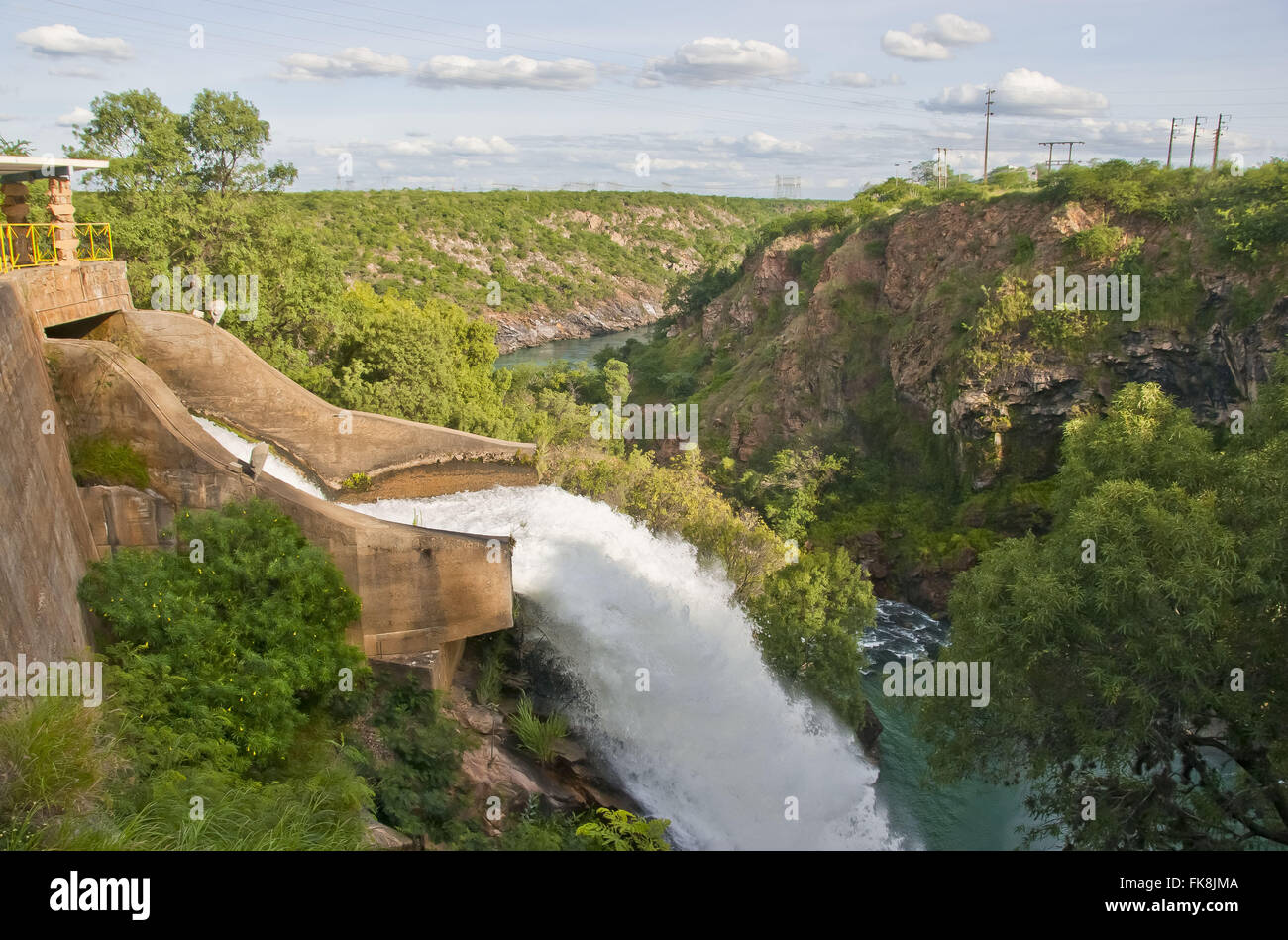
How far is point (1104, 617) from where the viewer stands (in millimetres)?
11594

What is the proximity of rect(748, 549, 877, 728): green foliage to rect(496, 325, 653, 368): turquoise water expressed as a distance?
2173 inches

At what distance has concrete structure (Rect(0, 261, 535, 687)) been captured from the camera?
9.45 meters

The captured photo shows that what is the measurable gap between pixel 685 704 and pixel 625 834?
3.33m

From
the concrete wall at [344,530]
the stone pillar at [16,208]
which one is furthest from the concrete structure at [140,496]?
the stone pillar at [16,208]

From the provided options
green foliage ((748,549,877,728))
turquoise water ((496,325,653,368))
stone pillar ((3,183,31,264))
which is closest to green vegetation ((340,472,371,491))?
stone pillar ((3,183,31,264))

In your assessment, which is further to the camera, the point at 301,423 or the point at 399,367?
the point at 399,367

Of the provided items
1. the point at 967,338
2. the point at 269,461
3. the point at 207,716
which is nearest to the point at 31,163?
the point at 269,461

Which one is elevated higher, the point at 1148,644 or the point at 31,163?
the point at 31,163

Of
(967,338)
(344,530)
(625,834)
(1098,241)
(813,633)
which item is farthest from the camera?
(967,338)

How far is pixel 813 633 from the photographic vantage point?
19047 millimetres

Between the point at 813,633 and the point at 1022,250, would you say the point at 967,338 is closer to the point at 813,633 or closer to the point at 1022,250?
the point at 1022,250

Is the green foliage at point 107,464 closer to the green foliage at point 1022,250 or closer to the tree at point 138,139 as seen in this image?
the tree at point 138,139

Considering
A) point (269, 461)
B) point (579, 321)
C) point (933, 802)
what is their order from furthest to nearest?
point (579, 321) < point (933, 802) < point (269, 461)

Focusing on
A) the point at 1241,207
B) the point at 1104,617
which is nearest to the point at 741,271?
the point at 1241,207
